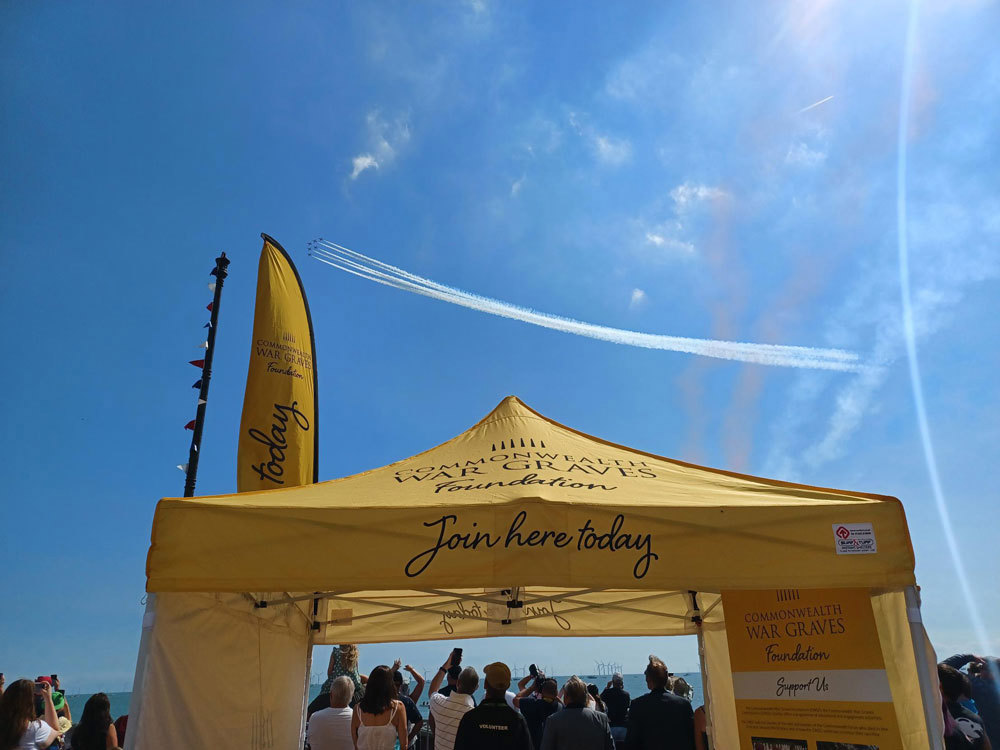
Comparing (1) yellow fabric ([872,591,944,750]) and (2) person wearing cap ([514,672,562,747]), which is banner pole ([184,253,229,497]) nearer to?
(2) person wearing cap ([514,672,562,747])

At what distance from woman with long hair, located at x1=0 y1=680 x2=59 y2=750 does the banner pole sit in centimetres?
296

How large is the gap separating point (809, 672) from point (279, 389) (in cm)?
553

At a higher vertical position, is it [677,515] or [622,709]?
[677,515]

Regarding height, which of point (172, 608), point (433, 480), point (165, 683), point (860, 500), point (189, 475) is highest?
point (189, 475)

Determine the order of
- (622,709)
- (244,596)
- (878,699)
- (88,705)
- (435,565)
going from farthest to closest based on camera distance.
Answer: (622,709), (244,596), (88,705), (878,699), (435,565)

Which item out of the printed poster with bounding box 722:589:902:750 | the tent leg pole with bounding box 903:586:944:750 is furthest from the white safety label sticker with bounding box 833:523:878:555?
the printed poster with bounding box 722:589:902:750

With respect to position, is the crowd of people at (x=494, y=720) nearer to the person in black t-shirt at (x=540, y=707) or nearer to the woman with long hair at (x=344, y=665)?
the woman with long hair at (x=344, y=665)

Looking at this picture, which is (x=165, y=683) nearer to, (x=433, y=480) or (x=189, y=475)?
(x=433, y=480)

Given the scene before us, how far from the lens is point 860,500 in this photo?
3594 mm

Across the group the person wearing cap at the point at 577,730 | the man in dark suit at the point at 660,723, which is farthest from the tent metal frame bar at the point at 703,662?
the person wearing cap at the point at 577,730

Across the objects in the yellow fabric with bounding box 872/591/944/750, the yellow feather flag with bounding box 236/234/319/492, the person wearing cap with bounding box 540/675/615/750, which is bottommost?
the person wearing cap with bounding box 540/675/615/750

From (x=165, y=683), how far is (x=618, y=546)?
247cm

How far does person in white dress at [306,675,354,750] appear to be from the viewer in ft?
15.3

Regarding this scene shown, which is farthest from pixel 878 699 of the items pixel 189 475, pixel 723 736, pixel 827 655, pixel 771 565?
pixel 189 475
